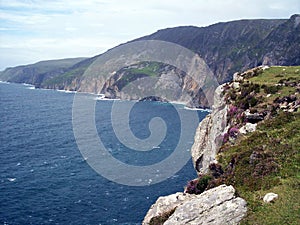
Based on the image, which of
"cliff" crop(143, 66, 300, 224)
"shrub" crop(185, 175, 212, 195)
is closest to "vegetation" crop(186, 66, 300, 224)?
"cliff" crop(143, 66, 300, 224)

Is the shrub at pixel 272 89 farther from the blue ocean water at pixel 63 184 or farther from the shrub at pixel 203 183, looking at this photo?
the blue ocean water at pixel 63 184

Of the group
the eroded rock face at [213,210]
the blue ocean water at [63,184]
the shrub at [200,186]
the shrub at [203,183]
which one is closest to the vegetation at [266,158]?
the shrub at [203,183]

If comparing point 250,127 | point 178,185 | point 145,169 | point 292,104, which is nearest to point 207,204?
point 250,127

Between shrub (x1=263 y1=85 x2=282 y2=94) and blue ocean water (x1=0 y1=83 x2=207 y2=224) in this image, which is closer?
shrub (x1=263 y1=85 x2=282 y2=94)

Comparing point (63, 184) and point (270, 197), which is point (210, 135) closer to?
point (270, 197)

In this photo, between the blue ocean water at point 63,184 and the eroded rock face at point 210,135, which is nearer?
the eroded rock face at point 210,135

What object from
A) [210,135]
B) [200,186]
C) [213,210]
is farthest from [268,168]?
[210,135]

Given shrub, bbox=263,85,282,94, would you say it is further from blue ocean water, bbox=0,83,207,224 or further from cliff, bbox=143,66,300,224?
blue ocean water, bbox=0,83,207,224
